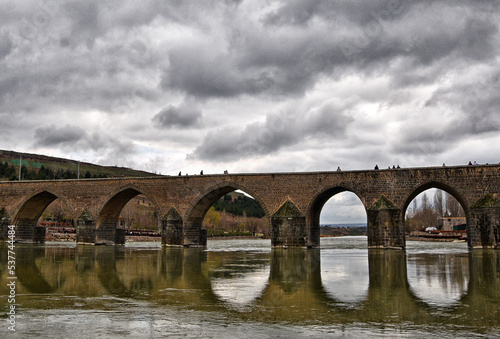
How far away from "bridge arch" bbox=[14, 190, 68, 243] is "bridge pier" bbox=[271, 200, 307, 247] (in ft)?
65.0

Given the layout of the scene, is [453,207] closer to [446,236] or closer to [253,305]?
[446,236]

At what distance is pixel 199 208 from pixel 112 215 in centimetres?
872

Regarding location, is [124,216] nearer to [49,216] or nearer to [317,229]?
[49,216]

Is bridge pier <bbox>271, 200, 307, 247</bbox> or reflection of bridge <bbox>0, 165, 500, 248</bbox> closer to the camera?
reflection of bridge <bbox>0, 165, 500, 248</bbox>

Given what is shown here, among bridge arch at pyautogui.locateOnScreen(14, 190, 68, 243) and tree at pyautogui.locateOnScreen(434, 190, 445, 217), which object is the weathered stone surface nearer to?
bridge arch at pyautogui.locateOnScreen(14, 190, 68, 243)

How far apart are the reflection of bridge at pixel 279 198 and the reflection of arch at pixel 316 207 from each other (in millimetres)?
75

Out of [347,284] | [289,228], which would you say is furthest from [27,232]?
[347,284]

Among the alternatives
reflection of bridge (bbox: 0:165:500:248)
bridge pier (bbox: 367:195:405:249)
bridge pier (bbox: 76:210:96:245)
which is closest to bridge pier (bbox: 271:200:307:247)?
reflection of bridge (bbox: 0:165:500:248)

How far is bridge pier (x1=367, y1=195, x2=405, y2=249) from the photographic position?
29391mm

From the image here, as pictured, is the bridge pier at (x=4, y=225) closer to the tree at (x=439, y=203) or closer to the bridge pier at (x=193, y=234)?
the bridge pier at (x=193, y=234)

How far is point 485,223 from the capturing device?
91.7 feet

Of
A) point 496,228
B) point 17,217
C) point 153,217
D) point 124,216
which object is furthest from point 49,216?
point 496,228

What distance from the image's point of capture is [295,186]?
3247cm

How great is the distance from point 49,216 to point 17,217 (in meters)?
42.7
